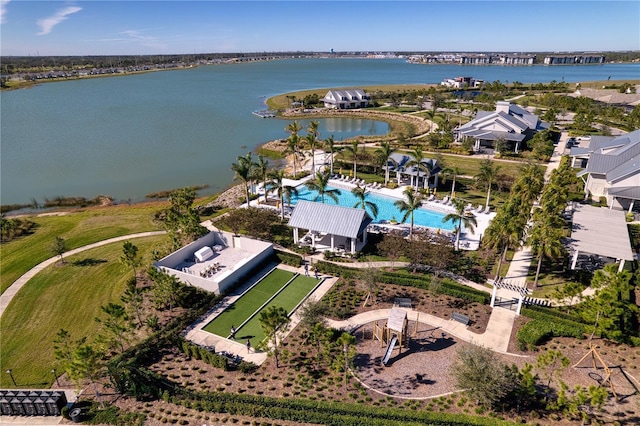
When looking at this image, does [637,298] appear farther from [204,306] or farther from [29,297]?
[29,297]

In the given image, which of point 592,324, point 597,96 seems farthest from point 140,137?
point 597,96

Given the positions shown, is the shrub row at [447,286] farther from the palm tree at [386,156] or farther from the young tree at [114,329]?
the palm tree at [386,156]

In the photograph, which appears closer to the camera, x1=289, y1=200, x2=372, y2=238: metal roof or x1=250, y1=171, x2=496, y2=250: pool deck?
x1=289, y1=200, x2=372, y2=238: metal roof

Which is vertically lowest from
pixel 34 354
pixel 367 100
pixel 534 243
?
pixel 34 354

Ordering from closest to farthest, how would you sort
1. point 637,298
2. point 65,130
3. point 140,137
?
point 637,298 → point 140,137 → point 65,130

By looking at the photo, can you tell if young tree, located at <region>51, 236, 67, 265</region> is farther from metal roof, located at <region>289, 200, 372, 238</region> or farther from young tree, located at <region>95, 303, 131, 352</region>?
metal roof, located at <region>289, 200, 372, 238</region>

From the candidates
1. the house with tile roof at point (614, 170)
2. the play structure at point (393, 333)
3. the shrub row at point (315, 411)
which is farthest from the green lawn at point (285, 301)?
the house with tile roof at point (614, 170)

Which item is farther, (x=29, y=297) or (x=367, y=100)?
(x=367, y=100)

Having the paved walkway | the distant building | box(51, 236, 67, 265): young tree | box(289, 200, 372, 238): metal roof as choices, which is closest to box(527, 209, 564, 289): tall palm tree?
box(289, 200, 372, 238): metal roof
